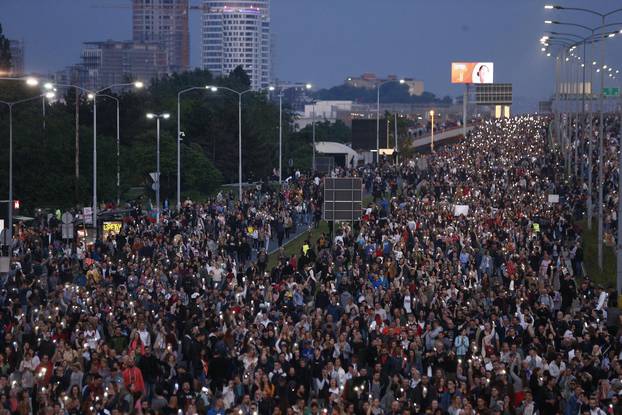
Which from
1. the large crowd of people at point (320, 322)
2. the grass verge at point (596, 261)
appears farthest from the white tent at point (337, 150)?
the large crowd of people at point (320, 322)

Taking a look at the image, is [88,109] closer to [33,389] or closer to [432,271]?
[432,271]

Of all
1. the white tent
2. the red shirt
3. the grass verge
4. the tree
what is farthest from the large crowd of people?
the tree

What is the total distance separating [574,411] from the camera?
66.2 ft

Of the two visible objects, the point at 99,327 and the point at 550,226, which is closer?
the point at 99,327

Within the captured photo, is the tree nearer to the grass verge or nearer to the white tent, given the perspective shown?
the white tent

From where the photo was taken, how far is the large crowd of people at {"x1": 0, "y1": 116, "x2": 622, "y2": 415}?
21125 mm

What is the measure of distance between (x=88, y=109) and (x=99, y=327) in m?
73.0

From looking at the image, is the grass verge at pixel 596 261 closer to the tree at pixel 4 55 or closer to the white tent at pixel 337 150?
the white tent at pixel 337 150

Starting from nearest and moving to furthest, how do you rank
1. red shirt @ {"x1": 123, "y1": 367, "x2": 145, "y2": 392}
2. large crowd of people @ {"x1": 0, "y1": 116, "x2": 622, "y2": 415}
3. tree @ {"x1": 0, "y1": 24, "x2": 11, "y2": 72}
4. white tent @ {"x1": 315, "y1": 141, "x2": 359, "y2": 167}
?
1. large crowd of people @ {"x1": 0, "y1": 116, "x2": 622, "y2": 415}
2. red shirt @ {"x1": 123, "y1": 367, "x2": 145, "y2": 392}
3. white tent @ {"x1": 315, "y1": 141, "x2": 359, "y2": 167}
4. tree @ {"x1": 0, "y1": 24, "x2": 11, "y2": 72}

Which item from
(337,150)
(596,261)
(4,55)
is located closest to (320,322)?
(596,261)

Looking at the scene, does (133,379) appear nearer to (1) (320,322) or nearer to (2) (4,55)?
(1) (320,322)

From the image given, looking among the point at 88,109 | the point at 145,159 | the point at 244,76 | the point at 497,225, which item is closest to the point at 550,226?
the point at 497,225

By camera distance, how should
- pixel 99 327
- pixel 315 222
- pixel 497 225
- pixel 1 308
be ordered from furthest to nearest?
pixel 315 222, pixel 497 225, pixel 1 308, pixel 99 327

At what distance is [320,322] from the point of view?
26406mm
